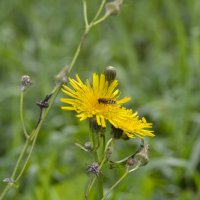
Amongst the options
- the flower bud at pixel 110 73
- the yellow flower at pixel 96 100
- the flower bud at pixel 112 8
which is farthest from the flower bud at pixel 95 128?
the flower bud at pixel 112 8

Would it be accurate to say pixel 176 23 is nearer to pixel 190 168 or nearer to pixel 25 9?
pixel 190 168

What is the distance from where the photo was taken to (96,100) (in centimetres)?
161

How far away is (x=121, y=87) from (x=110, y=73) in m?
2.44

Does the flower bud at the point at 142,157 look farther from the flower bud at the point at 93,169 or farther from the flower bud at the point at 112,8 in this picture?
the flower bud at the point at 112,8

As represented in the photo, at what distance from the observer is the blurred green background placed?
2.93 meters

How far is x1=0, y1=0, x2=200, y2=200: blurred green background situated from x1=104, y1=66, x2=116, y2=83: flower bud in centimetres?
56

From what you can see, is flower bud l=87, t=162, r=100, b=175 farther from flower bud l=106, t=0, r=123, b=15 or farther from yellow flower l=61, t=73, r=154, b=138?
flower bud l=106, t=0, r=123, b=15

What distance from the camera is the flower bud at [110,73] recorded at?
5.11ft

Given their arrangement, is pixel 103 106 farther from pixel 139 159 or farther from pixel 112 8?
pixel 112 8

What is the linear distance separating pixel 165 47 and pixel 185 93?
1.53 metres

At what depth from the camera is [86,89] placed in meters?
1.59

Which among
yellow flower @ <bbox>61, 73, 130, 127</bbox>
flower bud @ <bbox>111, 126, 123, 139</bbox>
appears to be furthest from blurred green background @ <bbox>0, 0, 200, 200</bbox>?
flower bud @ <bbox>111, 126, 123, 139</bbox>

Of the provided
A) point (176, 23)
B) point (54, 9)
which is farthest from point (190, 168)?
point (54, 9)

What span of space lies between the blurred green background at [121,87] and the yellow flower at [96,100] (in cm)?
54
